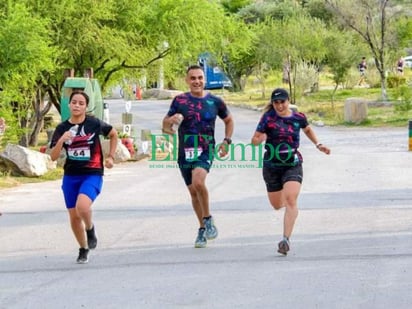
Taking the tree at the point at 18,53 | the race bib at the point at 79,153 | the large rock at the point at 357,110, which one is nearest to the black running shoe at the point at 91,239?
the race bib at the point at 79,153

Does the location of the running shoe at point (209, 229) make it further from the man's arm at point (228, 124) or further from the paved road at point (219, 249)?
the man's arm at point (228, 124)

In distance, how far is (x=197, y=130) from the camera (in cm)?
911

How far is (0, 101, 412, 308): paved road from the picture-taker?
6969 millimetres

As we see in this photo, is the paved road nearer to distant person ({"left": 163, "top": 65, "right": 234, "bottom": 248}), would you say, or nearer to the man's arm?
distant person ({"left": 163, "top": 65, "right": 234, "bottom": 248})

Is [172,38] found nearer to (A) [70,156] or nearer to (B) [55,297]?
(A) [70,156]

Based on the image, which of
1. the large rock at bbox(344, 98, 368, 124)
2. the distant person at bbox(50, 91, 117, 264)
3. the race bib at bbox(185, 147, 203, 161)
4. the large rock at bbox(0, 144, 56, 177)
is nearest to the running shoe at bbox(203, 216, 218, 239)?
the race bib at bbox(185, 147, 203, 161)

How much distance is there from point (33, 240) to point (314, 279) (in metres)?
3.72

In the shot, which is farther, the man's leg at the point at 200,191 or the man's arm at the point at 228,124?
the man's arm at the point at 228,124

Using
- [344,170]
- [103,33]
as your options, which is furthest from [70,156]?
[103,33]

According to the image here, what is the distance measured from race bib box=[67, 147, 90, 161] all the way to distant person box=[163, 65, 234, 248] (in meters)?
0.97

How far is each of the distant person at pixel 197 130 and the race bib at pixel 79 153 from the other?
3.17ft

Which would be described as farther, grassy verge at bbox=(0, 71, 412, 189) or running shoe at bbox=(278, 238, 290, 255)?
grassy verge at bbox=(0, 71, 412, 189)

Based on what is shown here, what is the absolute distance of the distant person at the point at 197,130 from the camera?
29.9 ft

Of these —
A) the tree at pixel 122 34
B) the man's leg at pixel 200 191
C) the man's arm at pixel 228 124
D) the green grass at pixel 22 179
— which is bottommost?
the green grass at pixel 22 179
